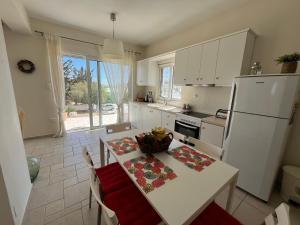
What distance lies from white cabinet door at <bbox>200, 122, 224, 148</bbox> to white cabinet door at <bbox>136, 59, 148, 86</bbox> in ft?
8.01

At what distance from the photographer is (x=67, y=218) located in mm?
1443

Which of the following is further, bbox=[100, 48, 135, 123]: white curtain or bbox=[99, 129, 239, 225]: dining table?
bbox=[100, 48, 135, 123]: white curtain

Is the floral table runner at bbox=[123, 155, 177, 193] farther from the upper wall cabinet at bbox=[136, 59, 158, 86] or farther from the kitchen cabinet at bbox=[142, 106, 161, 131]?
the upper wall cabinet at bbox=[136, 59, 158, 86]

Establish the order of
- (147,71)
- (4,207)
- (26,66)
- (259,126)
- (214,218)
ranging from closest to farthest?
(214,218), (4,207), (259,126), (26,66), (147,71)

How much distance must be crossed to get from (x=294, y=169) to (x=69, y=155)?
3.60 m

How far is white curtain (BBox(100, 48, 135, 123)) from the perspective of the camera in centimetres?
396

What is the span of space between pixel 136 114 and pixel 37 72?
2686mm

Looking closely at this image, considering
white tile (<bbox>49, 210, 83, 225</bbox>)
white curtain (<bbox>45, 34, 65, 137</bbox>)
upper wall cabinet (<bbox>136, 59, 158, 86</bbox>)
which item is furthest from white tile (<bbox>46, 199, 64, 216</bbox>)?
upper wall cabinet (<bbox>136, 59, 158, 86</bbox>)

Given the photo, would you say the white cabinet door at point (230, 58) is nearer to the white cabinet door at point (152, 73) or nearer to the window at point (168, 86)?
the window at point (168, 86)

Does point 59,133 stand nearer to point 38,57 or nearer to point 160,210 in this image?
point 38,57

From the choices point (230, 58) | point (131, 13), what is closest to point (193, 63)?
point (230, 58)

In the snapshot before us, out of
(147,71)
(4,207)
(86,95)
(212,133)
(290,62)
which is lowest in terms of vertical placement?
(4,207)

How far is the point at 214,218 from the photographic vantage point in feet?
3.17

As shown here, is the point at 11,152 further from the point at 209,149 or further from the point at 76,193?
the point at 209,149
